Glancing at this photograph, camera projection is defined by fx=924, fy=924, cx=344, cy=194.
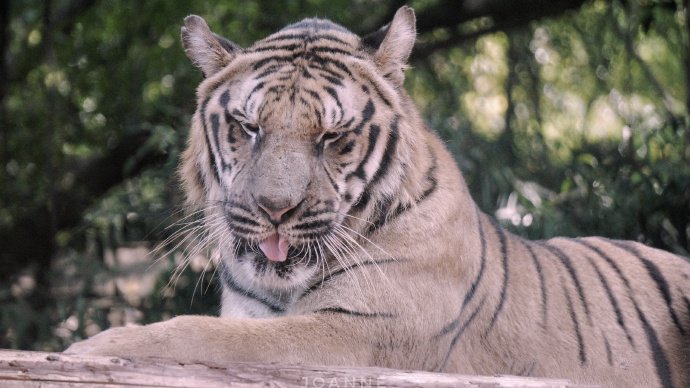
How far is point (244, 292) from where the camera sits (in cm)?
347

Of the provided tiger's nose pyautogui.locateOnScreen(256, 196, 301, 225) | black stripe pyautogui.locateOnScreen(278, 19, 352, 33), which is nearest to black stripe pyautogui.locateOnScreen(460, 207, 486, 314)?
tiger's nose pyautogui.locateOnScreen(256, 196, 301, 225)

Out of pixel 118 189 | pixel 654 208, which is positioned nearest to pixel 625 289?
pixel 654 208

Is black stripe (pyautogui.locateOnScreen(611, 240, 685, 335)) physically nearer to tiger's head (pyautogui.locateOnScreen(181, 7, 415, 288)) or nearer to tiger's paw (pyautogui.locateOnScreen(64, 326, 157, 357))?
tiger's head (pyautogui.locateOnScreen(181, 7, 415, 288))

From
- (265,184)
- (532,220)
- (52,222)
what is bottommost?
(52,222)

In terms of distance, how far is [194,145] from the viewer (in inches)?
141

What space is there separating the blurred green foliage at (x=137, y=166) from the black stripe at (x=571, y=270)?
6.34 ft

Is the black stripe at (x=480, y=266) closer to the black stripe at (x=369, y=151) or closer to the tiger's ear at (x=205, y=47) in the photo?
the black stripe at (x=369, y=151)

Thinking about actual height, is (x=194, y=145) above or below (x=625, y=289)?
above

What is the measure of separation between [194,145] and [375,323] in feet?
3.48

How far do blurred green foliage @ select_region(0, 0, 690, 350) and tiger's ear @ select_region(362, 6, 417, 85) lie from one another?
2.75 m

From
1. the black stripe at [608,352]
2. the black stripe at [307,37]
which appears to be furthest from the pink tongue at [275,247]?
the black stripe at [608,352]

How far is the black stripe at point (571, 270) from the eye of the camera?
12.2 feet

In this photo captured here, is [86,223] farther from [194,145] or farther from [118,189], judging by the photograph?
[194,145]

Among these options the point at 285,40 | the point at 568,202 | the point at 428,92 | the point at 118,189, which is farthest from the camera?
the point at 428,92
